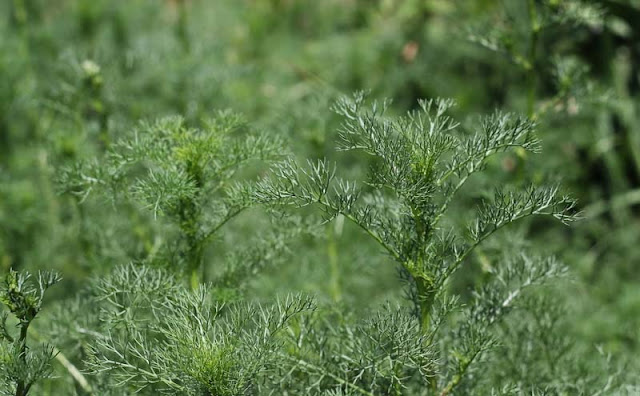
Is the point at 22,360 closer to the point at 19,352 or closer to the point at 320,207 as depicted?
the point at 19,352

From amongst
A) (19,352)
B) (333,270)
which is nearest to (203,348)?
(19,352)

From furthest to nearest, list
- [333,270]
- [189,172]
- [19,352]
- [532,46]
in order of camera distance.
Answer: [333,270]
[532,46]
[189,172]
[19,352]

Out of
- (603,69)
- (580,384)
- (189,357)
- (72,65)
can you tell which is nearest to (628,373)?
(580,384)

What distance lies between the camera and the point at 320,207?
72cm

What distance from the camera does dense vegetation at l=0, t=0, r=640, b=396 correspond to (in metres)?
0.71

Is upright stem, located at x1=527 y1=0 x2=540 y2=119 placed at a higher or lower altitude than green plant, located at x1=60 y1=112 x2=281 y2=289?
higher

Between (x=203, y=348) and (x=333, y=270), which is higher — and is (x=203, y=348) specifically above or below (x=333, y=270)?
below

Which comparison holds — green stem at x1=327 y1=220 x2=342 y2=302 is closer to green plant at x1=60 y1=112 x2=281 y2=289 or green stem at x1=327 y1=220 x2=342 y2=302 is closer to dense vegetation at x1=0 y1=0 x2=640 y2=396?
dense vegetation at x1=0 y1=0 x2=640 y2=396

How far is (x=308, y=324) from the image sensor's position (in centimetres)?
80

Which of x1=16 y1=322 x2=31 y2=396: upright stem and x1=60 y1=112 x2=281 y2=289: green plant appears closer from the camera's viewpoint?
x1=16 y1=322 x2=31 y2=396: upright stem

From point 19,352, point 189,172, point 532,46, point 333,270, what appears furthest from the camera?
point 333,270

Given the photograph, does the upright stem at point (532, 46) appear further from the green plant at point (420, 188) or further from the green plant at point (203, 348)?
the green plant at point (203, 348)

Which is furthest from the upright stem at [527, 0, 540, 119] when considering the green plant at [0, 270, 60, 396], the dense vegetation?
the green plant at [0, 270, 60, 396]

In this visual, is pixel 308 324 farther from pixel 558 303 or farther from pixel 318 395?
pixel 558 303
